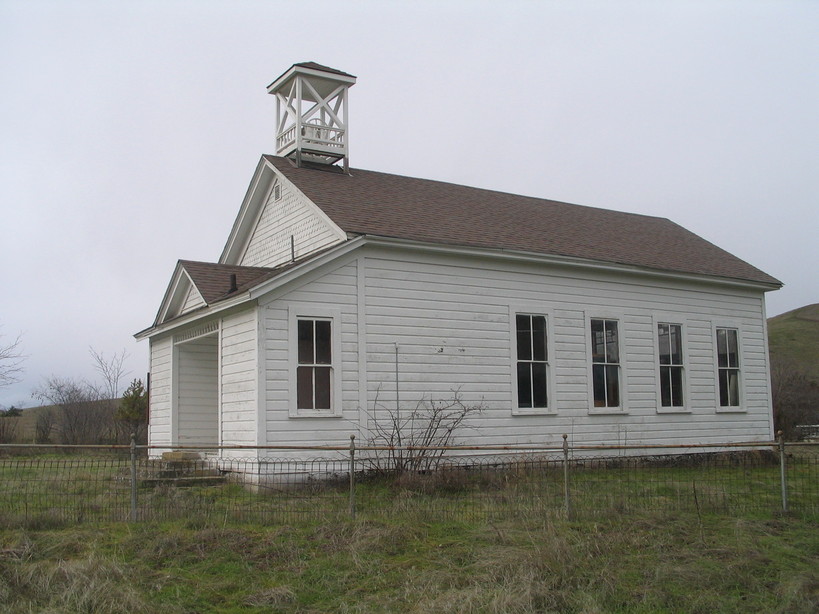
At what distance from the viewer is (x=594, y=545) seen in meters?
8.62

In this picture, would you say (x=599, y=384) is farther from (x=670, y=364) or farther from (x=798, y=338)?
(x=798, y=338)

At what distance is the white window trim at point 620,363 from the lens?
1778 cm

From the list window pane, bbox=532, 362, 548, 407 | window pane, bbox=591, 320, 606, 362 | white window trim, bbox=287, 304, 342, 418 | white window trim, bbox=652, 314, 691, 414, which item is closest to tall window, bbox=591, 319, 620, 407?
window pane, bbox=591, 320, 606, 362

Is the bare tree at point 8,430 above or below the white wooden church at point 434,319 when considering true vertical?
below

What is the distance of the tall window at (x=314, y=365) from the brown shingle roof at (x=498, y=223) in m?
1.90

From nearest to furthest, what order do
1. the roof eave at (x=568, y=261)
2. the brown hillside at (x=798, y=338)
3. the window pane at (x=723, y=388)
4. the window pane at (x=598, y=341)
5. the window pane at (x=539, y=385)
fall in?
the roof eave at (x=568, y=261), the window pane at (x=539, y=385), the window pane at (x=598, y=341), the window pane at (x=723, y=388), the brown hillside at (x=798, y=338)

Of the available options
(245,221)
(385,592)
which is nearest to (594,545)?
(385,592)

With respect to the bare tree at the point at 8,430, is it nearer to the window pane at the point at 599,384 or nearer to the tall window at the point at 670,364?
the window pane at the point at 599,384

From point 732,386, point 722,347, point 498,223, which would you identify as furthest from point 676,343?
point 498,223

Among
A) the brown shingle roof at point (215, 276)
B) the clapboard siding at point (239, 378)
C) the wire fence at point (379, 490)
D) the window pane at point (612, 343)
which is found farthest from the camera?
the window pane at point (612, 343)

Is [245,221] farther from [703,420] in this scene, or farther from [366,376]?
[703,420]

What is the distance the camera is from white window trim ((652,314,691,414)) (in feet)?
62.2

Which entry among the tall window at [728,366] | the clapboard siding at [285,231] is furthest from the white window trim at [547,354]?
the tall window at [728,366]

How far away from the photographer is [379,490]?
12945 millimetres
